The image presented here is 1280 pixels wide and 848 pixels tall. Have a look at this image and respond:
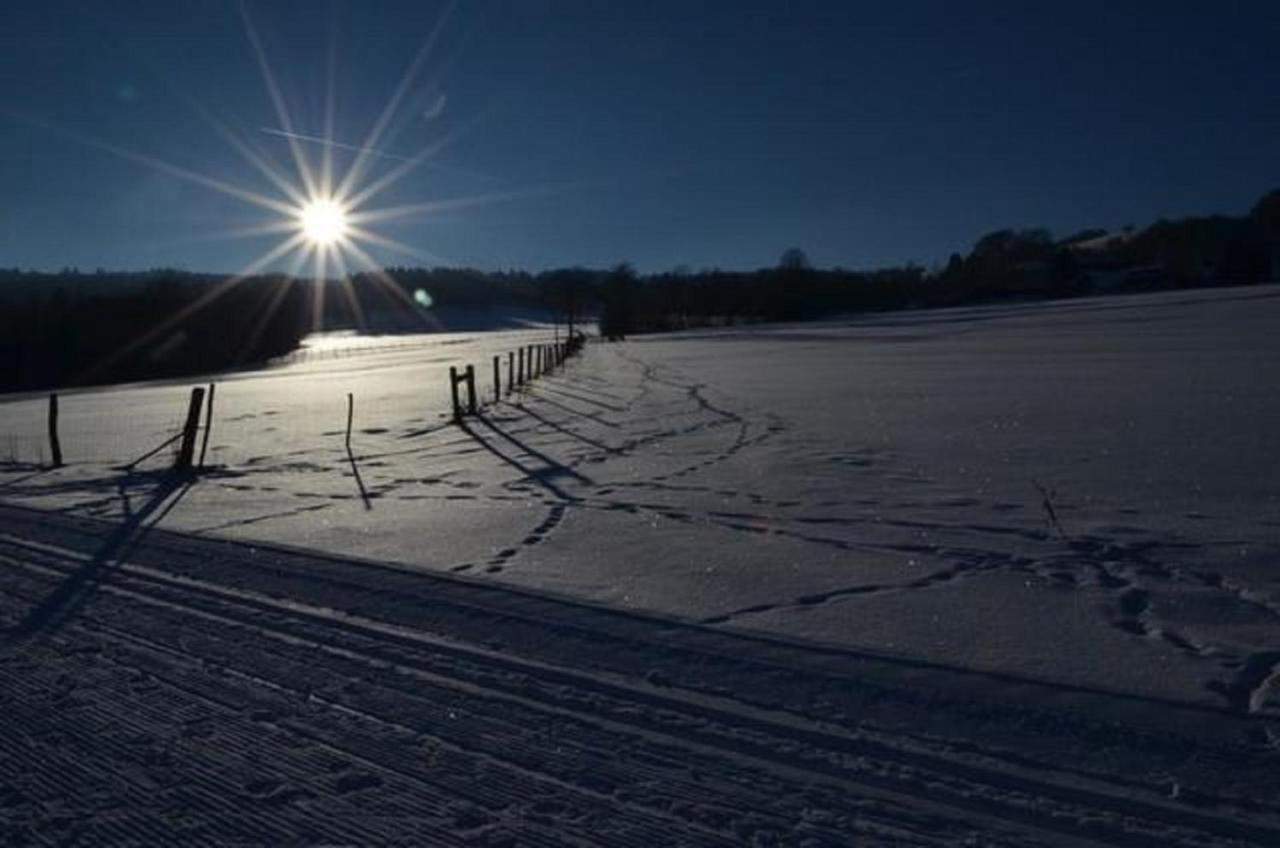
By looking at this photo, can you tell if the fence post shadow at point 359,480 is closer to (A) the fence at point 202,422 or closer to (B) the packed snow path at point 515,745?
(A) the fence at point 202,422

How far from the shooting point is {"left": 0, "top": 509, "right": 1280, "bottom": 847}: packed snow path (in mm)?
3645

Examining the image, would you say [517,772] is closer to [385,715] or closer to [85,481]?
[385,715]

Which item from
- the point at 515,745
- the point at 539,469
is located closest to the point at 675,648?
the point at 515,745

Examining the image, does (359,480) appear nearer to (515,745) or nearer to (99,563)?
(99,563)

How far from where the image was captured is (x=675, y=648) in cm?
559

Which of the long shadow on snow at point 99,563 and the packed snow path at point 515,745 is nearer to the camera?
the packed snow path at point 515,745

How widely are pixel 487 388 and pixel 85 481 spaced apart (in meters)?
18.2

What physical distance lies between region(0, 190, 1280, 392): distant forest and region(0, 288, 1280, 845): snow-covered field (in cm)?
6558

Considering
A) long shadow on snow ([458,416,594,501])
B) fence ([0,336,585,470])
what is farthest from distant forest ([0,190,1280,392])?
long shadow on snow ([458,416,594,501])

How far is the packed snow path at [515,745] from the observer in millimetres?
3645

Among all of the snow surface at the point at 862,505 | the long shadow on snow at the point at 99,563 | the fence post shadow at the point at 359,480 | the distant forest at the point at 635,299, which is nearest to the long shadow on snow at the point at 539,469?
the snow surface at the point at 862,505

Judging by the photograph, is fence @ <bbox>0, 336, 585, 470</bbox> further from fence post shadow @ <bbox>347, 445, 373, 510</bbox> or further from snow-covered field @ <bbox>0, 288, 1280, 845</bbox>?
snow-covered field @ <bbox>0, 288, 1280, 845</bbox>

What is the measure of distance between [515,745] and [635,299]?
130494mm

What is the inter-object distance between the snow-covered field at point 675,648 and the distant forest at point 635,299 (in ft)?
215
